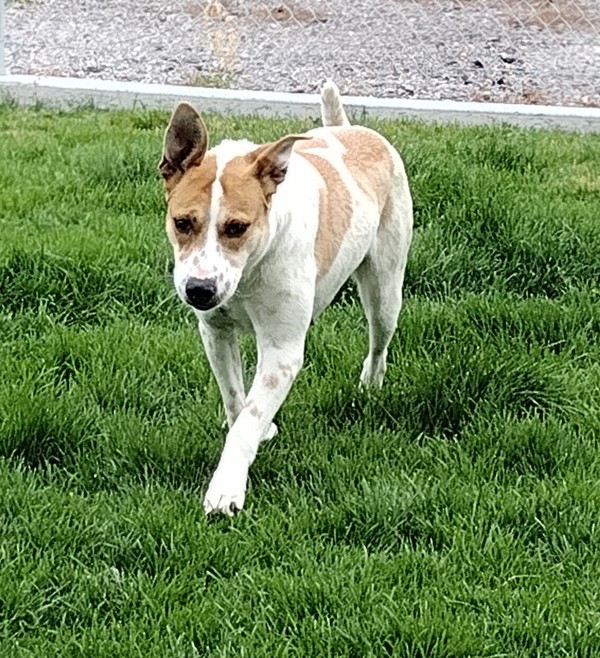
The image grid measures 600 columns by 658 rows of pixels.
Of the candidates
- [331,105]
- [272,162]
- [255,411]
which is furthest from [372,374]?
[272,162]

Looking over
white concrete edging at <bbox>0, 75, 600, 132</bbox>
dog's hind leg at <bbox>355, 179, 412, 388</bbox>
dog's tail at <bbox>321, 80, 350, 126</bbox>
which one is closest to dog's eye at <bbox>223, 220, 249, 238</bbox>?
dog's hind leg at <bbox>355, 179, 412, 388</bbox>

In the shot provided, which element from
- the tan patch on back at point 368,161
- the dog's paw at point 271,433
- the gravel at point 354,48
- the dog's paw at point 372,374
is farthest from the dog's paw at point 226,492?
the gravel at point 354,48

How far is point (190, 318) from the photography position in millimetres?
4980

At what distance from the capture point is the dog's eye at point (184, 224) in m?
3.39

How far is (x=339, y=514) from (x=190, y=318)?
5.28ft

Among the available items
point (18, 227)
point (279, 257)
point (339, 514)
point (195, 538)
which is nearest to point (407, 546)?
point (339, 514)

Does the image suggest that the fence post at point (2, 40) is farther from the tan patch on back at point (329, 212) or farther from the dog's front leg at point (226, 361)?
the dog's front leg at point (226, 361)

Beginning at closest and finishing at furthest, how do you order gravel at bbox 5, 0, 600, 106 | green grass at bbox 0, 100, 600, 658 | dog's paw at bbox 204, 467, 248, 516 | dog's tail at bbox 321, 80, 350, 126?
green grass at bbox 0, 100, 600, 658, dog's paw at bbox 204, 467, 248, 516, dog's tail at bbox 321, 80, 350, 126, gravel at bbox 5, 0, 600, 106

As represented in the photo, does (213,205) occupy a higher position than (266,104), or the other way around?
(213,205)

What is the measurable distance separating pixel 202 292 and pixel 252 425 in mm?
511

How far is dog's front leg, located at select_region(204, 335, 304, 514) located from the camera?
11.6ft

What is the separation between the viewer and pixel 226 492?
139 inches

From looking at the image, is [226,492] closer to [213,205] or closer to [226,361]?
[226,361]

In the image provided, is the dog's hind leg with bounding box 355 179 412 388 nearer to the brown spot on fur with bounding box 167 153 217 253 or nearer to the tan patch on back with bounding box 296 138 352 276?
the tan patch on back with bounding box 296 138 352 276
